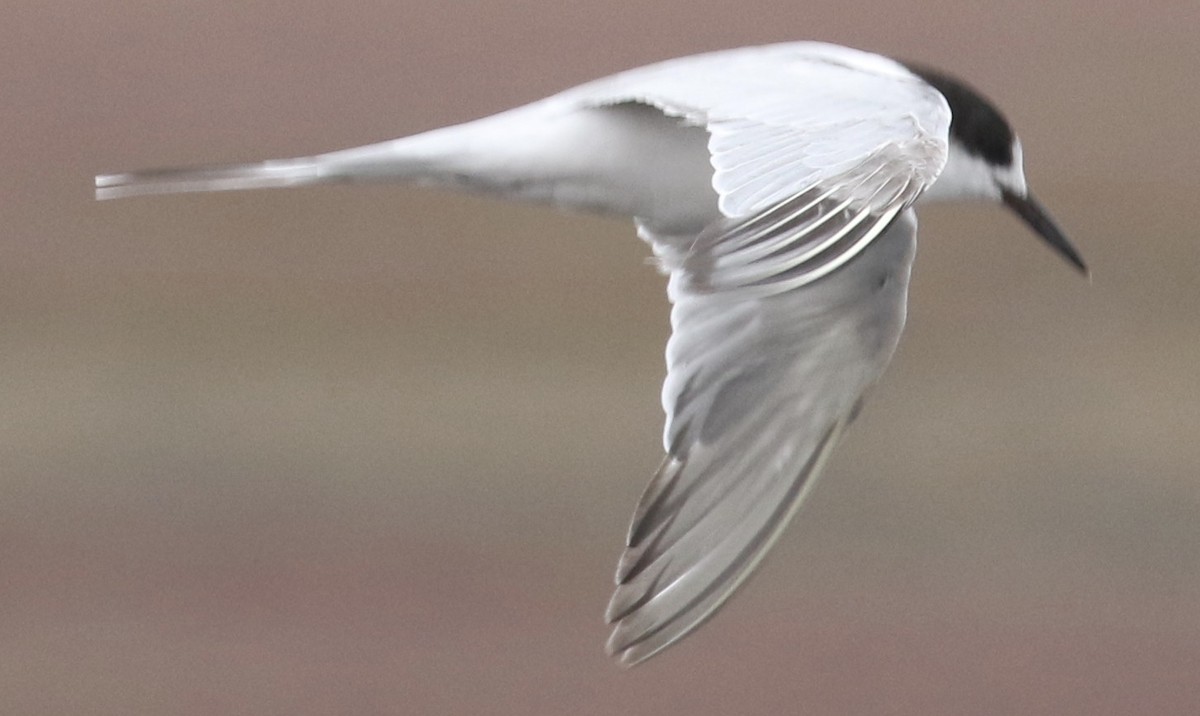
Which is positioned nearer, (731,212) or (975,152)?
(731,212)

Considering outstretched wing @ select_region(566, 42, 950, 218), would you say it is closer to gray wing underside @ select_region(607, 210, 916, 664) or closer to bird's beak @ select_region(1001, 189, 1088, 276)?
gray wing underside @ select_region(607, 210, 916, 664)

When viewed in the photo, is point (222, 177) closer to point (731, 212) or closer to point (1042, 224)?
point (731, 212)

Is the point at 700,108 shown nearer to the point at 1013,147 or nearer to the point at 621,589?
the point at 621,589

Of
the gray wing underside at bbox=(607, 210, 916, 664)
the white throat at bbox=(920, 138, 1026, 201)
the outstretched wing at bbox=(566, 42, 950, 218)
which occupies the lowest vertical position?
the gray wing underside at bbox=(607, 210, 916, 664)

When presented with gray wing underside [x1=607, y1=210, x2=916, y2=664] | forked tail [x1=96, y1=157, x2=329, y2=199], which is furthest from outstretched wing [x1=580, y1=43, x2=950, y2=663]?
forked tail [x1=96, y1=157, x2=329, y2=199]

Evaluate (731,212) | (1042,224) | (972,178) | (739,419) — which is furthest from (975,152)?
(731,212)

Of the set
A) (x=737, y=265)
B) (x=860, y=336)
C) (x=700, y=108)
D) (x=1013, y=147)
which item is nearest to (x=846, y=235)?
(x=737, y=265)

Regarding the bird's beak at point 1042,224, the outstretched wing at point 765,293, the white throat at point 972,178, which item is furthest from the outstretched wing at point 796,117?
the bird's beak at point 1042,224
